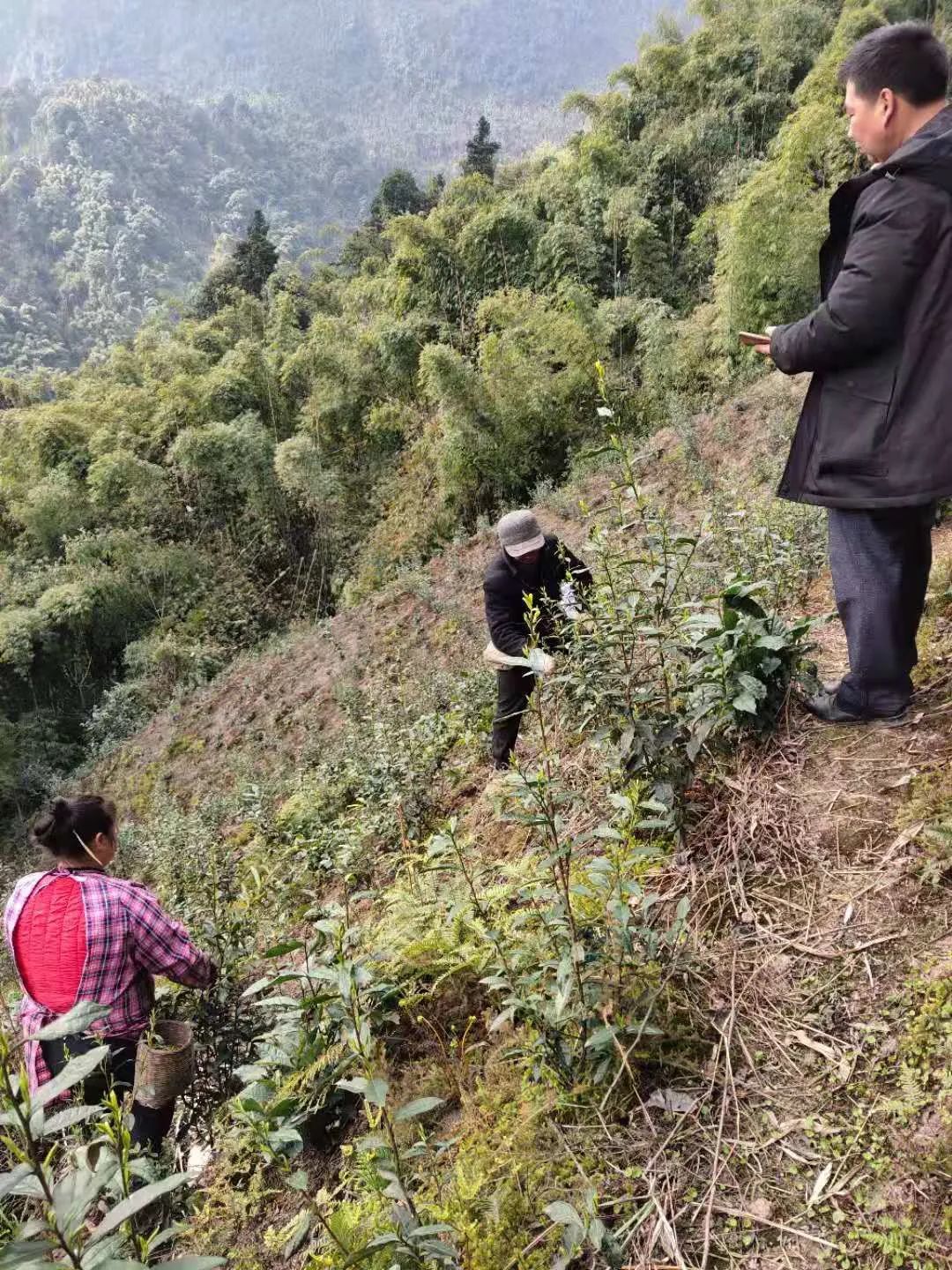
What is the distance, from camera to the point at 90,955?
6.44ft

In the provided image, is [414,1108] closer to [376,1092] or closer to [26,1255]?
[376,1092]

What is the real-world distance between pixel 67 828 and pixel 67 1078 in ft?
4.65

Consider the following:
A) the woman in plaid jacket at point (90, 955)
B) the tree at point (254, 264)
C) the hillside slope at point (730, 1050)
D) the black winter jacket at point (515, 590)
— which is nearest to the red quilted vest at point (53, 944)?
the woman in plaid jacket at point (90, 955)

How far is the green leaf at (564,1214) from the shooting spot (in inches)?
43.5

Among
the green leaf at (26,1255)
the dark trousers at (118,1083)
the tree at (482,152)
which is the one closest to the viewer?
the green leaf at (26,1255)

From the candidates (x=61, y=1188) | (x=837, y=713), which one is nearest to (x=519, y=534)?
(x=837, y=713)

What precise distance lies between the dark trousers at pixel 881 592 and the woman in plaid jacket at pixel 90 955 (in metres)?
1.98

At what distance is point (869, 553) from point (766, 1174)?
1323mm

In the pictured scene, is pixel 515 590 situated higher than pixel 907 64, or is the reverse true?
pixel 907 64

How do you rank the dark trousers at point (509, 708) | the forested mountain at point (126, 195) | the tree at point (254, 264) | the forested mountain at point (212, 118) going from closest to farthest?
the dark trousers at point (509, 708), the tree at point (254, 264), the forested mountain at point (126, 195), the forested mountain at point (212, 118)

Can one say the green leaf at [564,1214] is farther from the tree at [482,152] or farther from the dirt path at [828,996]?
the tree at [482,152]

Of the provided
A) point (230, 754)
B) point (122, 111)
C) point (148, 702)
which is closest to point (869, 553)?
point (230, 754)

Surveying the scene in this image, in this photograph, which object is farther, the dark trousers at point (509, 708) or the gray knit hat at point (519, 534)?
the dark trousers at point (509, 708)

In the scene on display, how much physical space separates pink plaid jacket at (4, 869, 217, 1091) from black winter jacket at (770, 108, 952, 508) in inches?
82.2
